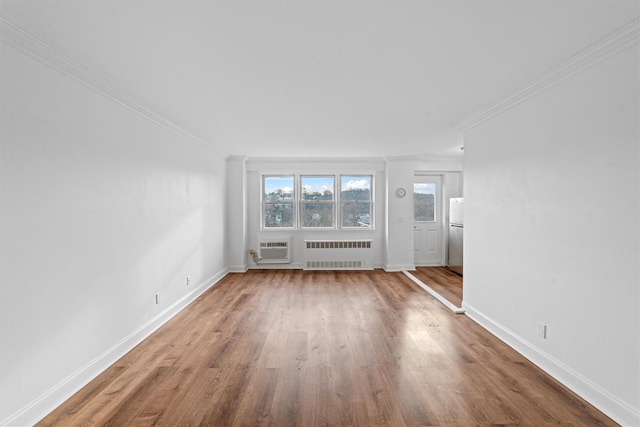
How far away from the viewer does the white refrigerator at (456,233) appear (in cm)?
625

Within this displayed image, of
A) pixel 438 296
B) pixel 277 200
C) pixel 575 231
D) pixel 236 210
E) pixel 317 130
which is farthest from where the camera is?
pixel 277 200

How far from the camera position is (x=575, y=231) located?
2.30 m

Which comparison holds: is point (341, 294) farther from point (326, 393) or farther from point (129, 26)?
point (129, 26)

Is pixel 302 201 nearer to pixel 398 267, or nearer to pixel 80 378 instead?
pixel 398 267

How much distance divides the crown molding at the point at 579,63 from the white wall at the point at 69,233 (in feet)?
12.2

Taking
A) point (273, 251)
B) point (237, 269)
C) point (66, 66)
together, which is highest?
point (66, 66)

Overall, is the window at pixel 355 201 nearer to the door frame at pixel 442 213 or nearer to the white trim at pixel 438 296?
the door frame at pixel 442 213

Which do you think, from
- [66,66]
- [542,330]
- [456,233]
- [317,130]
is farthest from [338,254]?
[66,66]

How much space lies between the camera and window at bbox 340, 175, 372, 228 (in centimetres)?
696

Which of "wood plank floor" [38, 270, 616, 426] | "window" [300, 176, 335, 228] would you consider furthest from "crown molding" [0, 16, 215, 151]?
"window" [300, 176, 335, 228]

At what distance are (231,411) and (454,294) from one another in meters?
3.90

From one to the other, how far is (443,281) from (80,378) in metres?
5.38

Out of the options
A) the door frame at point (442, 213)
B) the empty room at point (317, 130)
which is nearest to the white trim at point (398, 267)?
the door frame at point (442, 213)

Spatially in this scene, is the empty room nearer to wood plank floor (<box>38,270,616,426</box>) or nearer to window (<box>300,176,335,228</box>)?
wood plank floor (<box>38,270,616,426</box>)
